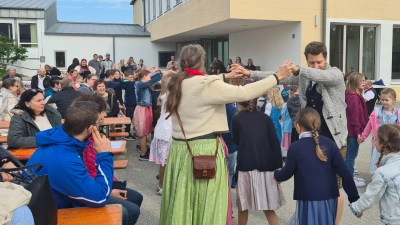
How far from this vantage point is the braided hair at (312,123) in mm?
3164

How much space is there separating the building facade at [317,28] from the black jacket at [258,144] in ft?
32.9

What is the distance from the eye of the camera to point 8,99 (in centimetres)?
765

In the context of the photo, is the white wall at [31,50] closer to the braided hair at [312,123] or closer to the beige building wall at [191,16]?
the beige building wall at [191,16]

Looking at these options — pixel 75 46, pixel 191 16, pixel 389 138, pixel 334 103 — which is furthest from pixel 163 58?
pixel 389 138

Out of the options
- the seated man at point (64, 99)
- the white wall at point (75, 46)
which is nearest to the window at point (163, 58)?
the white wall at point (75, 46)

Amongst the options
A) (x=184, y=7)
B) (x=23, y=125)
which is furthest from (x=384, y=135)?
(x=184, y=7)

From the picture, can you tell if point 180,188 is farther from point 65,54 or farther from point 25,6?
point 25,6

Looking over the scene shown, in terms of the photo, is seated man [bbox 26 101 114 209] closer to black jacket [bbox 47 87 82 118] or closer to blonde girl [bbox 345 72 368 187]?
blonde girl [bbox 345 72 368 187]

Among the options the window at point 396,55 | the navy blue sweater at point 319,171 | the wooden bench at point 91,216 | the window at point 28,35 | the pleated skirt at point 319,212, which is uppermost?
the window at point 28,35

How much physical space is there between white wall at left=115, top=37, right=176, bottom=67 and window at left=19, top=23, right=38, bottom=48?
5657 millimetres

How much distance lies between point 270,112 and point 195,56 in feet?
13.1

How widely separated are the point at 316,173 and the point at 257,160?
0.79 meters

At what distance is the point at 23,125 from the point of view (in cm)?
471

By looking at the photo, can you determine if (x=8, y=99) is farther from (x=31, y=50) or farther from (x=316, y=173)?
(x=31, y=50)
